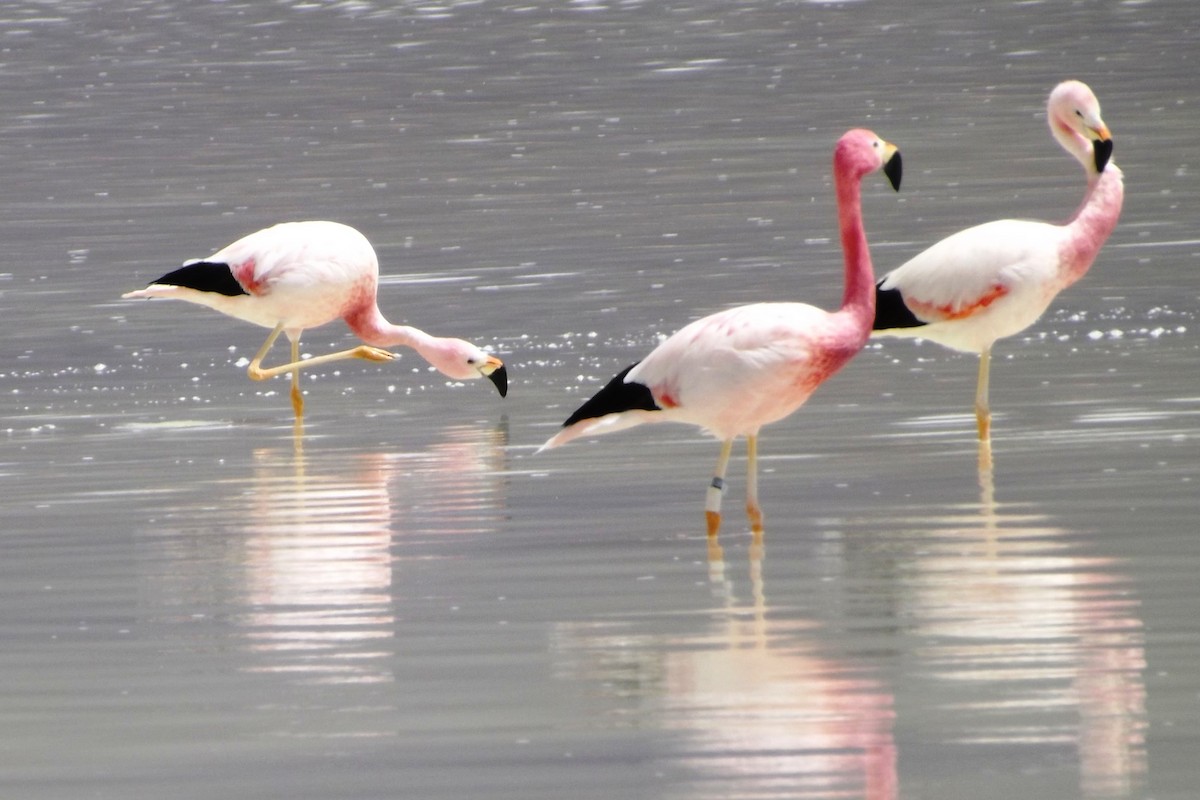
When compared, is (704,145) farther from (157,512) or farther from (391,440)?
(157,512)

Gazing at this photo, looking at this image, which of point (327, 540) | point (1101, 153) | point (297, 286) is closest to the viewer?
point (327, 540)

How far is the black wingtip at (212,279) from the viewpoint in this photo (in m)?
13.9

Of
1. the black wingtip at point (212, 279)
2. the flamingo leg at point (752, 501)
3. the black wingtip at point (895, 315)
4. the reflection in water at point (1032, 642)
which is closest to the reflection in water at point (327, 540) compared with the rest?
the flamingo leg at point (752, 501)

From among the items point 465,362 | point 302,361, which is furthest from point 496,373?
point 302,361

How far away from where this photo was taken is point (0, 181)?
25656mm

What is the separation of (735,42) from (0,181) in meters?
16.2

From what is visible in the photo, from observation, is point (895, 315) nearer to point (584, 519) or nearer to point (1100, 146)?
point (1100, 146)

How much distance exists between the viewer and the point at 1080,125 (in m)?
11.8

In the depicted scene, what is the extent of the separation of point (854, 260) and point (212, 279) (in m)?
6.24

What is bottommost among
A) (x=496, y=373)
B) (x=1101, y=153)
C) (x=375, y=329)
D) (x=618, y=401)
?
(x=496, y=373)

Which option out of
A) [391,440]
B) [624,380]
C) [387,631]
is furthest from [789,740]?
[391,440]

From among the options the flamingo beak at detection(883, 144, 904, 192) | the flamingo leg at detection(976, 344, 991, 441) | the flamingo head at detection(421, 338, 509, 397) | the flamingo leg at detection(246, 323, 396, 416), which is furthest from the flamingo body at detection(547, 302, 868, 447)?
the flamingo leg at detection(246, 323, 396, 416)

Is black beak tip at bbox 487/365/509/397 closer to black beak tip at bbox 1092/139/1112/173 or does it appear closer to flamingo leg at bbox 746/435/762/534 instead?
black beak tip at bbox 1092/139/1112/173

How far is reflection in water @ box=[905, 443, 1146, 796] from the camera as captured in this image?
5.72m
